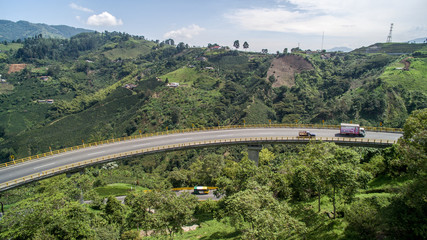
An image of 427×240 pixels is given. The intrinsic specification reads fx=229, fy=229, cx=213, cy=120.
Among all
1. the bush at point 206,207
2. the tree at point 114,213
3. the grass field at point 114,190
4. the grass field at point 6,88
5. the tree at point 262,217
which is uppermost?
the grass field at point 6,88

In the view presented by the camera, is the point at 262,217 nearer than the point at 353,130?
Yes

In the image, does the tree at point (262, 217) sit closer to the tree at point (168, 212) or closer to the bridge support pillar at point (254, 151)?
the tree at point (168, 212)

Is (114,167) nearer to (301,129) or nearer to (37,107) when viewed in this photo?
(301,129)

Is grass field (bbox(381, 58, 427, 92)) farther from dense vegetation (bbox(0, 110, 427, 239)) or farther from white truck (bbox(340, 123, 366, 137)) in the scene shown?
dense vegetation (bbox(0, 110, 427, 239))

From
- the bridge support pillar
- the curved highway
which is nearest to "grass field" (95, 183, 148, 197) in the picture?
the curved highway

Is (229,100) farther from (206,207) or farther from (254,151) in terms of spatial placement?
(206,207)

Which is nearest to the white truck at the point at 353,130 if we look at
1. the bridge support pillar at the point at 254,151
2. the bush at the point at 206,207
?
the bridge support pillar at the point at 254,151

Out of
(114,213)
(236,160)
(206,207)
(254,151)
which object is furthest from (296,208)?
(236,160)
